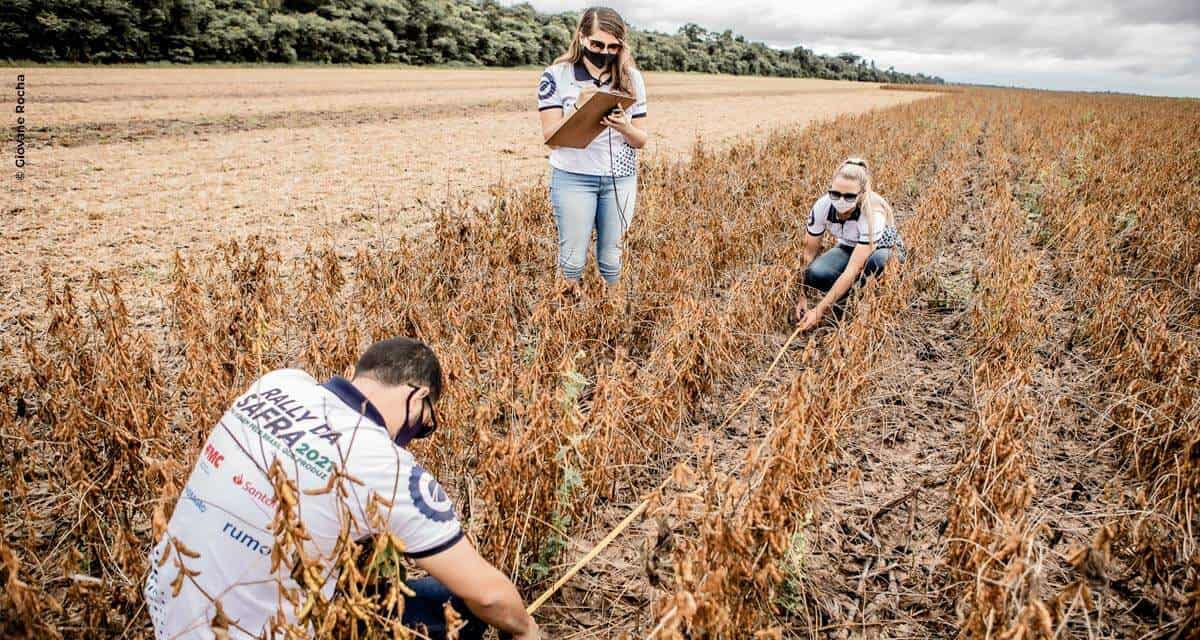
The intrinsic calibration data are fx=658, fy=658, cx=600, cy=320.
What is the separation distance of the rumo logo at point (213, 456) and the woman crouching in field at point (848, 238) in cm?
330

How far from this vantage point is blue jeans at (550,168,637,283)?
3.62m

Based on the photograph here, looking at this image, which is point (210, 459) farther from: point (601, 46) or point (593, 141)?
point (601, 46)

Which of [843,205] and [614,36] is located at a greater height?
[614,36]

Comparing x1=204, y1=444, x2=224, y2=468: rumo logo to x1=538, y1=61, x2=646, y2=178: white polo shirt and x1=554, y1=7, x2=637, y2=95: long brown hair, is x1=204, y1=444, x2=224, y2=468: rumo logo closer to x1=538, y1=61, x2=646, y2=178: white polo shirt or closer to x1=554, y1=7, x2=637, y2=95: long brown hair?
x1=538, y1=61, x2=646, y2=178: white polo shirt

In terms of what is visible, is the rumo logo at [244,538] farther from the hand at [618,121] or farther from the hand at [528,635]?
the hand at [618,121]

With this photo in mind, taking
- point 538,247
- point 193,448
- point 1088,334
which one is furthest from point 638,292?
point 1088,334

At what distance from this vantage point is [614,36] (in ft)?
11.0

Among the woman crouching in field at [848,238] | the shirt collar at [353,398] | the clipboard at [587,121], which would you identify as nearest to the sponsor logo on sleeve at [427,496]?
the shirt collar at [353,398]

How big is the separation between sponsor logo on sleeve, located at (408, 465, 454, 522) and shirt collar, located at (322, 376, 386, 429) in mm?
204

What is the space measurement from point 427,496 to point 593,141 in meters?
2.49

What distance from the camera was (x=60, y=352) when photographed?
3.51m

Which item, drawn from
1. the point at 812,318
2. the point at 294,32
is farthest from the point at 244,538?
the point at 294,32

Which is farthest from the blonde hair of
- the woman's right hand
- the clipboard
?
the clipboard

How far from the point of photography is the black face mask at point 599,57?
3.43 metres
